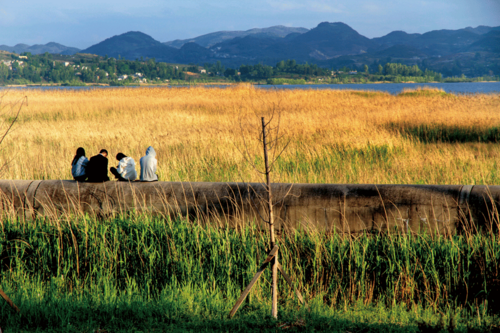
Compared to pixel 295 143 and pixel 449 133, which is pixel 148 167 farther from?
pixel 449 133

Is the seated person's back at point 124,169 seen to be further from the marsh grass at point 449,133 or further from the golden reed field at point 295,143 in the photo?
the marsh grass at point 449,133

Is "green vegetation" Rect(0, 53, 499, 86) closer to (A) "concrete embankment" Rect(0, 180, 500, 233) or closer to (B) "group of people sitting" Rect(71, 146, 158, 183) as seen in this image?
(B) "group of people sitting" Rect(71, 146, 158, 183)

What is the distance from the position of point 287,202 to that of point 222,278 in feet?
4.90

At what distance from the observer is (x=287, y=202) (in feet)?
18.8

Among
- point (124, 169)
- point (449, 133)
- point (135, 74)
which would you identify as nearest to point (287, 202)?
point (124, 169)

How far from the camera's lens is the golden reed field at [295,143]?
9000mm

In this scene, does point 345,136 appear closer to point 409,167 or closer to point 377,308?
point 409,167

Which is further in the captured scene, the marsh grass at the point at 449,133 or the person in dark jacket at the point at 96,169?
the marsh grass at the point at 449,133

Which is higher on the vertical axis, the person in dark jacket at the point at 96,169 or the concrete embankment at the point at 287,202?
the person in dark jacket at the point at 96,169

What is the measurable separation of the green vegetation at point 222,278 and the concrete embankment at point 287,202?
0.82ft

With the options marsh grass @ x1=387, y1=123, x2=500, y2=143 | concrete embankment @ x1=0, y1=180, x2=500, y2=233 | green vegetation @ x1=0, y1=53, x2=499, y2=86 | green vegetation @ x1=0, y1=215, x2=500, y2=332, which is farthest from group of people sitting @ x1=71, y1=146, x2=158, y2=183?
green vegetation @ x1=0, y1=53, x2=499, y2=86

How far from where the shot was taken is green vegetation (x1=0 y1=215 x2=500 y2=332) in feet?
12.7

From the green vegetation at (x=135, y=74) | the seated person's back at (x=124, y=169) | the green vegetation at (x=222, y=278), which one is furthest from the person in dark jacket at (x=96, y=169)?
the green vegetation at (x=135, y=74)

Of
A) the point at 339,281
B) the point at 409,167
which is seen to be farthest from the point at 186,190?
the point at 409,167
